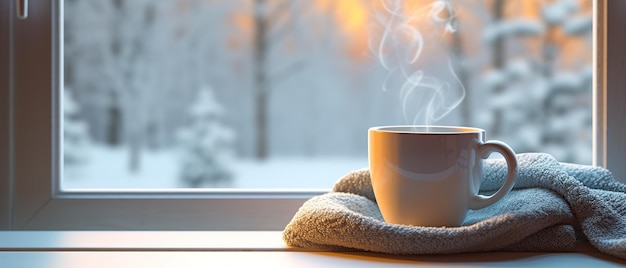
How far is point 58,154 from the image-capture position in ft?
3.26

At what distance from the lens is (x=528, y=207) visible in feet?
2.46

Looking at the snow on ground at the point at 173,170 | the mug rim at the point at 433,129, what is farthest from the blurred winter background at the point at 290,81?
the mug rim at the point at 433,129

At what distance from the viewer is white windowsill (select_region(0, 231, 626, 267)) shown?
2.30 ft

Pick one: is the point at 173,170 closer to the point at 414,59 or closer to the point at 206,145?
the point at 206,145

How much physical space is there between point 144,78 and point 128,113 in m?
0.07

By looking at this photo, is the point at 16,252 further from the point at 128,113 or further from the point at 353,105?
the point at 353,105

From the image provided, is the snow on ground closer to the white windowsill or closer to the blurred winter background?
the blurred winter background

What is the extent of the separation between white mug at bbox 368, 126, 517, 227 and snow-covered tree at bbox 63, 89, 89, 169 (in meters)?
0.54

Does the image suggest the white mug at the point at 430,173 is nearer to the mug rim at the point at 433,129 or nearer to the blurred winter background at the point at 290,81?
the mug rim at the point at 433,129

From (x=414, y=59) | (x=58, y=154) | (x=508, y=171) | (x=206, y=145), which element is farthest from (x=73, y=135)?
(x=508, y=171)

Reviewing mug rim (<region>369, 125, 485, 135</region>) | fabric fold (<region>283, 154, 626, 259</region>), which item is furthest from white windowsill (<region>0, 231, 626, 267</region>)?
mug rim (<region>369, 125, 485, 135</region>)

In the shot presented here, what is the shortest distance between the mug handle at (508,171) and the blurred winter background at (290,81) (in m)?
0.26

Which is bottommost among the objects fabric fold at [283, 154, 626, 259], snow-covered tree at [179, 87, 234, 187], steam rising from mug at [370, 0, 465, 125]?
fabric fold at [283, 154, 626, 259]

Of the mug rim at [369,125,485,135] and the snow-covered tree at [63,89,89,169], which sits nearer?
the mug rim at [369,125,485,135]
